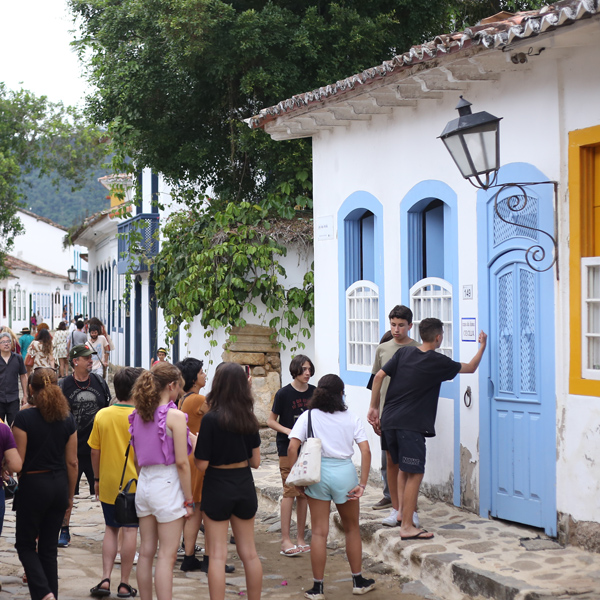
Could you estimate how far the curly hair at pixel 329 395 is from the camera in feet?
19.9

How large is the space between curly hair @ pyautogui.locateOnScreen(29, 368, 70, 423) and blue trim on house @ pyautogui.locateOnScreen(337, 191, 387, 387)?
4229 millimetres

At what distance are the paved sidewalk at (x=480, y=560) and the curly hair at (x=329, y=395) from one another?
53.6 inches

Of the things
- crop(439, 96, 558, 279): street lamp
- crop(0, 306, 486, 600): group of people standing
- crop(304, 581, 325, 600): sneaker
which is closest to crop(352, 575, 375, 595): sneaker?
crop(0, 306, 486, 600): group of people standing

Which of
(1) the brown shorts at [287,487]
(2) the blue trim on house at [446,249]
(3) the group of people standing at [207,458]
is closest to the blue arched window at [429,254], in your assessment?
(2) the blue trim on house at [446,249]

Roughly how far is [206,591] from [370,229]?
4723 mm

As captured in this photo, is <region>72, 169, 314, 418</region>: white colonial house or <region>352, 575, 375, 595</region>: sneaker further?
<region>72, 169, 314, 418</region>: white colonial house

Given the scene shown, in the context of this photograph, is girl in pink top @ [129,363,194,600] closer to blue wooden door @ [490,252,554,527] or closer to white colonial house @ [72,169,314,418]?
blue wooden door @ [490,252,554,527]

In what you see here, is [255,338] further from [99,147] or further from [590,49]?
[99,147]

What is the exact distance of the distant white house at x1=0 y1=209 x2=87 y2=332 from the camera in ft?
163

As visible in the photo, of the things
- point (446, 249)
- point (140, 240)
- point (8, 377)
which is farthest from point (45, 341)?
point (446, 249)

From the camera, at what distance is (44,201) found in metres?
81.8

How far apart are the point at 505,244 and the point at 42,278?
49601 mm

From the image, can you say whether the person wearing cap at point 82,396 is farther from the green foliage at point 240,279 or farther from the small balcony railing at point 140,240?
the small balcony railing at point 140,240

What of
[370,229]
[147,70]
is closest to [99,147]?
[147,70]
